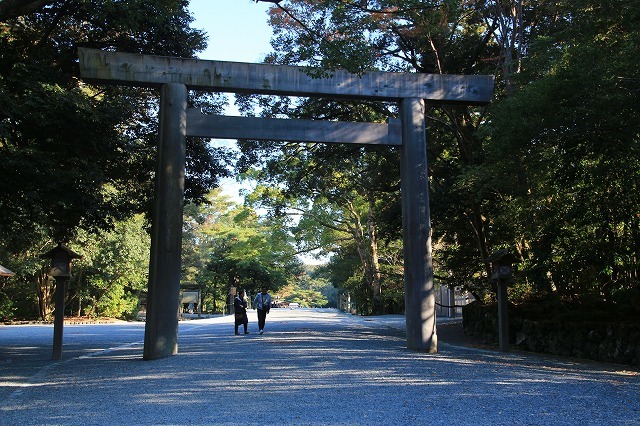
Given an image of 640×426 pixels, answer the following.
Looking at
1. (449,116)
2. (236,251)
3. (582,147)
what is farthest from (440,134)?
(236,251)

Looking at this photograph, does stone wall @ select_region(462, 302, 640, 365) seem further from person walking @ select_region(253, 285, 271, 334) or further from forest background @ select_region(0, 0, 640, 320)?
person walking @ select_region(253, 285, 271, 334)

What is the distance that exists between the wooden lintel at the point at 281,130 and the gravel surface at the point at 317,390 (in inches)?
164

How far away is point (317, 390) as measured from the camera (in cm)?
622

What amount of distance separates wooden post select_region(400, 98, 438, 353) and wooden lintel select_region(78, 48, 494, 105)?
48cm

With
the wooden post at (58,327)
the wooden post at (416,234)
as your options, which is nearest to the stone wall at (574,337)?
the wooden post at (416,234)

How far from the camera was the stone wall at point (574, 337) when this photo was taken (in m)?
9.29

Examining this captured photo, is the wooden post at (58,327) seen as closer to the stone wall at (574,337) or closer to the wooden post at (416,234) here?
the wooden post at (416,234)

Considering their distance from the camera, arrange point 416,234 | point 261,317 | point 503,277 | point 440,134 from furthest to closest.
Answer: point 440,134 → point 261,317 → point 503,277 → point 416,234

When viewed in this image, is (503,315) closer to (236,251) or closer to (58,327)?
(58,327)

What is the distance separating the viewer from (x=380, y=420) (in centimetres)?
479

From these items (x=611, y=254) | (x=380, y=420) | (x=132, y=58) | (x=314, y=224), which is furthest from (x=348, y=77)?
(x=314, y=224)

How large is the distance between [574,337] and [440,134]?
326 inches

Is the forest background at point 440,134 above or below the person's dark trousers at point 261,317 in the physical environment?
above

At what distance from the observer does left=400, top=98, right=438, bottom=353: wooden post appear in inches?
414
